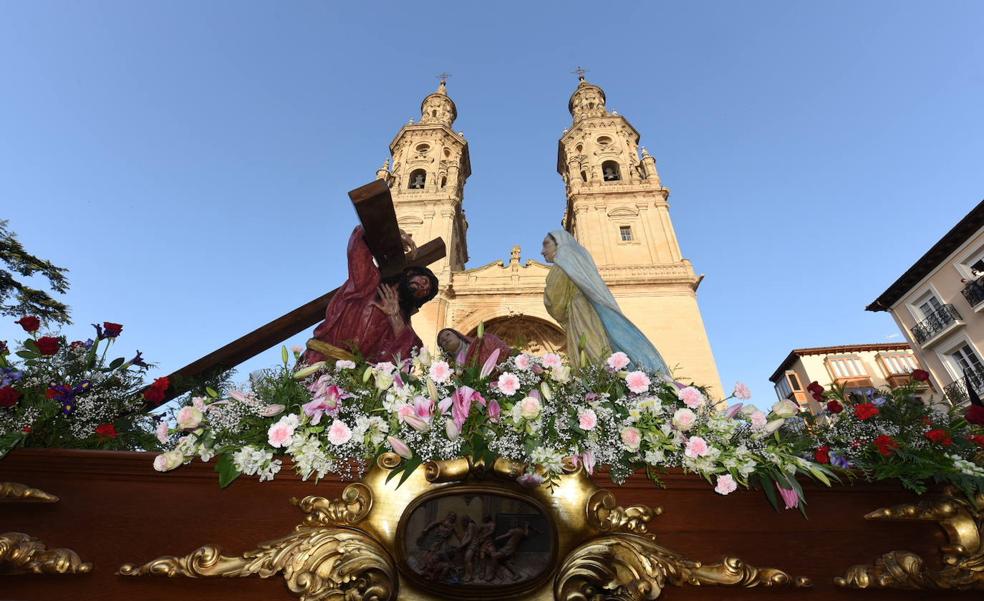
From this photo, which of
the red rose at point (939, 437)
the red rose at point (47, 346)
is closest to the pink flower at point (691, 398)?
the red rose at point (939, 437)

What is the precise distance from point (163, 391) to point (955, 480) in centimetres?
416

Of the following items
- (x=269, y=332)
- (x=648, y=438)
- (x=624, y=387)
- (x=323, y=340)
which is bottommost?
(x=648, y=438)

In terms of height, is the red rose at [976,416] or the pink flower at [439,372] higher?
the pink flower at [439,372]

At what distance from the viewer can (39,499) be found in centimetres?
191

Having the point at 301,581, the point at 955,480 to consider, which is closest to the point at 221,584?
the point at 301,581

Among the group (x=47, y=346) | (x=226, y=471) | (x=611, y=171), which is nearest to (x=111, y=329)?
(x=47, y=346)

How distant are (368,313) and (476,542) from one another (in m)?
2.14

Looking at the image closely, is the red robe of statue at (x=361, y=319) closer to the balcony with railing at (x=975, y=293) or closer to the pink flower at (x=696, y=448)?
the pink flower at (x=696, y=448)

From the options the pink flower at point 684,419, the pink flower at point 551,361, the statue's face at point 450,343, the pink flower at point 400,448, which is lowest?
the pink flower at point 400,448

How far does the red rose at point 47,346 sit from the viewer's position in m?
2.36

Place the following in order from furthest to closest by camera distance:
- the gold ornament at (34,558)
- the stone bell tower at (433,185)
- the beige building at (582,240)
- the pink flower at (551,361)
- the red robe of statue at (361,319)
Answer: the stone bell tower at (433,185) < the beige building at (582,240) < the red robe of statue at (361,319) < the pink flower at (551,361) < the gold ornament at (34,558)

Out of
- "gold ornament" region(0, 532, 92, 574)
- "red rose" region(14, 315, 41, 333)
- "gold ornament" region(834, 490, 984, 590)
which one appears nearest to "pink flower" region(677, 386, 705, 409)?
"gold ornament" region(834, 490, 984, 590)

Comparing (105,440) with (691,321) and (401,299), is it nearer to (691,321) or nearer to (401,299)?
(401,299)

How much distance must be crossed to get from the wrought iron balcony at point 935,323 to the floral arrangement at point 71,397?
77.2ft
